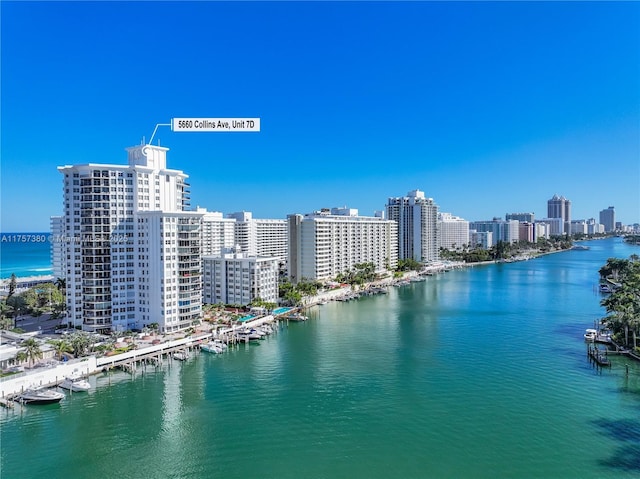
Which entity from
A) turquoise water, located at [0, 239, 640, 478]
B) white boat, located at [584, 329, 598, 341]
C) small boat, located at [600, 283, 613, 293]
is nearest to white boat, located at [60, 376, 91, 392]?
turquoise water, located at [0, 239, 640, 478]

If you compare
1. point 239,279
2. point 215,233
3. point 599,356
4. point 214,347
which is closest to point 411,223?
point 215,233

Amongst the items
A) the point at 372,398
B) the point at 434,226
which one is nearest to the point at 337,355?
the point at 372,398

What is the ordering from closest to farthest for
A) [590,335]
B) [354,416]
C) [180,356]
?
[354,416] → [180,356] → [590,335]

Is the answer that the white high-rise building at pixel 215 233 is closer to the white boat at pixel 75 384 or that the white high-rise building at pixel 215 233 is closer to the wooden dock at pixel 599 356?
the white boat at pixel 75 384

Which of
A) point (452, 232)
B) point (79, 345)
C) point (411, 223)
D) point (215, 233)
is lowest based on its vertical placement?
point (79, 345)

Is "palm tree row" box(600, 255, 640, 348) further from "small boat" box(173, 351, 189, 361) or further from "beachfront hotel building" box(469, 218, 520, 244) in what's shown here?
"beachfront hotel building" box(469, 218, 520, 244)

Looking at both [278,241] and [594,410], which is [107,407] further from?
[278,241]

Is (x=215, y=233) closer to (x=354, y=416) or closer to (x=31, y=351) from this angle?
(x=31, y=351)
